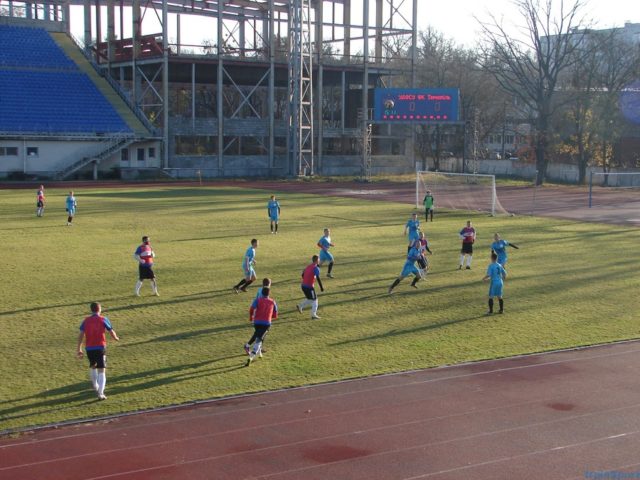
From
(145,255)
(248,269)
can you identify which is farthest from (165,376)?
(248,269)

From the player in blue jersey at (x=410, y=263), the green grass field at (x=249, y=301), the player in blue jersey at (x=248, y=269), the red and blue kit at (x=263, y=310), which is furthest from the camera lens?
the player in blue jersey at (x=410, y=263)

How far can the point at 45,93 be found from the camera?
61.9m

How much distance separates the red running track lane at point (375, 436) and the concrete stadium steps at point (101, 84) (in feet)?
174

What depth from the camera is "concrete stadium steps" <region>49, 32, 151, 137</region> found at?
63219 millimetres

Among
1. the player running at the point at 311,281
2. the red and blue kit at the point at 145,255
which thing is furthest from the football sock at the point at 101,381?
the red and blue kit at the point at 145,255

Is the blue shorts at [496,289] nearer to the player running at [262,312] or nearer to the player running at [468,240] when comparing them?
the player running at [468,240]

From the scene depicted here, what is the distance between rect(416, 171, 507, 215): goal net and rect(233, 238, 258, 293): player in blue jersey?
2476 cm

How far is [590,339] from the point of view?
655 inches

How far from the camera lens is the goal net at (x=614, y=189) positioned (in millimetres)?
52938

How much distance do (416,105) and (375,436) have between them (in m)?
55.2

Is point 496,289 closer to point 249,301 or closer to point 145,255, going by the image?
point 249,301

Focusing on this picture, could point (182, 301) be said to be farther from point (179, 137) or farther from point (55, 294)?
point (179, 137)

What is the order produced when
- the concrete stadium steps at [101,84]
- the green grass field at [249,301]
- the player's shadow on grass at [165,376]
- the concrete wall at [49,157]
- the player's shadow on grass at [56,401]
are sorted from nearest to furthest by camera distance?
the player's shadow on grass at [56,401], the player's shadow on grass at [165,376], the green grass field at [249,301], the concrete wall at [49,157], the concrete stadium steps at [101,84]

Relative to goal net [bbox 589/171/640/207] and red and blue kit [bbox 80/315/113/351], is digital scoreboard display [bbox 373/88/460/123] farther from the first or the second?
red and blue kit [bbox 80/315/113/351]
